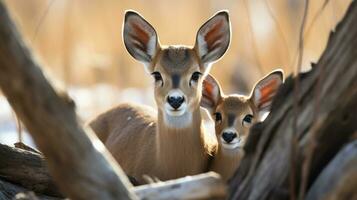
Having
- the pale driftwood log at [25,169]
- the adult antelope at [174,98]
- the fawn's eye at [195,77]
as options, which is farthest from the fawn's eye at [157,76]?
the pale driftwood log at [25,169]

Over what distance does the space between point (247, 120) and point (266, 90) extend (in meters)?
0.35

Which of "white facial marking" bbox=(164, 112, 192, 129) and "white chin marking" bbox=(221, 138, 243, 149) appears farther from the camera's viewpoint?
"white facial marking" bbox=(164, 112, 192, 129)

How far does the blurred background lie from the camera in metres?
12.8

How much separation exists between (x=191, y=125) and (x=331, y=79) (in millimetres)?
2549

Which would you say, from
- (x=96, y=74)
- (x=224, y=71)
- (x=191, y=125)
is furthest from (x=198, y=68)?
(x=224, y=71)

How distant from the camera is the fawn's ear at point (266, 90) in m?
7.62

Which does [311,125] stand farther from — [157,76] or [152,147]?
[152,147]

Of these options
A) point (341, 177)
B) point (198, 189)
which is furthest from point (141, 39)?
point (341, 177)

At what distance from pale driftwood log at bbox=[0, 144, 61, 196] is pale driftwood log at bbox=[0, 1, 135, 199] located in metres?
1.53

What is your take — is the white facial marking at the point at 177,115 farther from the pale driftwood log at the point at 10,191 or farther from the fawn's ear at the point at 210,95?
the pale driftwood log at the point at 10,191

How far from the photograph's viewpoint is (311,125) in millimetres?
4840

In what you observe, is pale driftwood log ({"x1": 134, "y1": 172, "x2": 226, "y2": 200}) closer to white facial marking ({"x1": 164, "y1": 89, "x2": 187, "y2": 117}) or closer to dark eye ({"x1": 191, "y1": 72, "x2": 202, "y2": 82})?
white facial marking ({"x1": 164, "y1": 89, "x2": 187, "y2": 117})

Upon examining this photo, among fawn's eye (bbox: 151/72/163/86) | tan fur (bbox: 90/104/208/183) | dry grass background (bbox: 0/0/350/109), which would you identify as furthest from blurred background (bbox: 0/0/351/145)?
fawn's eye (bbox: 151/72/163/86)

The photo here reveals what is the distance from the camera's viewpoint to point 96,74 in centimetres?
1325
